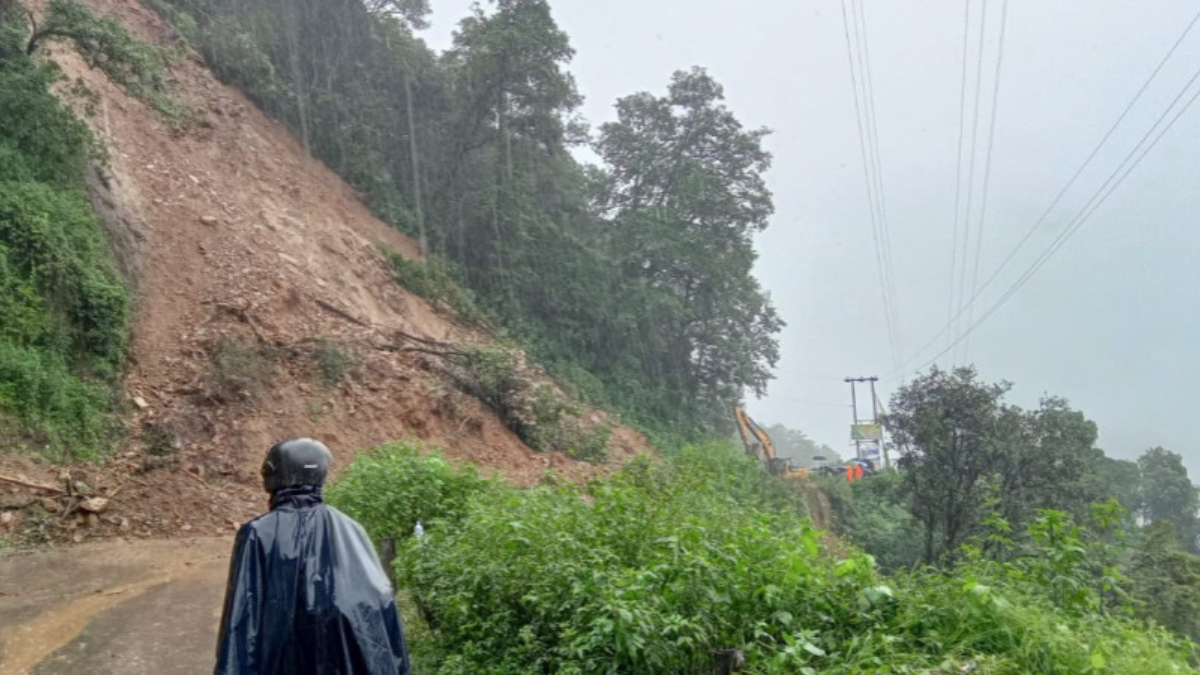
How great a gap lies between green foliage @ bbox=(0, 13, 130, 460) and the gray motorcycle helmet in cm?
1183

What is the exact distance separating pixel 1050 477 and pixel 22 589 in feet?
53.9

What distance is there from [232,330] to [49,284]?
3443 millimetres

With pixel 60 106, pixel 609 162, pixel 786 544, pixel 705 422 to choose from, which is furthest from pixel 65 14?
pixel 705 422

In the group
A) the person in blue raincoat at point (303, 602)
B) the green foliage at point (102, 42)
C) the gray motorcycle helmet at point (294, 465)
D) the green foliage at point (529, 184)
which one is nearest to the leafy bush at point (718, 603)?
the person in blue raincoat at point (303, 602)

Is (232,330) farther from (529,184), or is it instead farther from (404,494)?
(529,184)

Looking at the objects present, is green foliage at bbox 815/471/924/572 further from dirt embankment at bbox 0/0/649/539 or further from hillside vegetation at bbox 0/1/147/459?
hillside vegetation at bbox 0/1/147/459

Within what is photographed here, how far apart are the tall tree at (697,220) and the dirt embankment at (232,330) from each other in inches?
371

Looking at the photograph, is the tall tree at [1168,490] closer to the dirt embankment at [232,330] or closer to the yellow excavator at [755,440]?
the dirt embankment at [232,330]

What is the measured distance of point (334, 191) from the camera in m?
26.2

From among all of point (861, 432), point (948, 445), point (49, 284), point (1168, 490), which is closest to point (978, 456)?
point (948, 445)

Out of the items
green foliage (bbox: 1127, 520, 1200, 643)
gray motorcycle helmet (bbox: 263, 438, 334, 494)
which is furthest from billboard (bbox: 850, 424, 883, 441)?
gray motorcycle helmet (bbox: 263, 438, 334, 494)

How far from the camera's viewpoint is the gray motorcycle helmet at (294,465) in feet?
11.0

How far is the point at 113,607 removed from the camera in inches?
351

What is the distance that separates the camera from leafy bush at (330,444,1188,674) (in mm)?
4094
